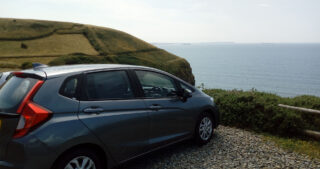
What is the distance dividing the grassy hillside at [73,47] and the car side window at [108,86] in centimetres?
4660

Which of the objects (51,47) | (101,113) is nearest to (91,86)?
(101,113)

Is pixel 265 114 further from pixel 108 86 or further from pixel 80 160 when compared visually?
pixel 80 160

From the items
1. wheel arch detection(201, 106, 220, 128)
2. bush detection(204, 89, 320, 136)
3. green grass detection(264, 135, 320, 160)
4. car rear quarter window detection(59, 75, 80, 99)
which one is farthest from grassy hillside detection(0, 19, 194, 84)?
car rear quarter window detection(59, 75, 80, 99)

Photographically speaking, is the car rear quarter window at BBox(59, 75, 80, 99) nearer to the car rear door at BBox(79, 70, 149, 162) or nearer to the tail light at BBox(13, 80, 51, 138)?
the car rear door at BBox(79, 70, 149, 162)

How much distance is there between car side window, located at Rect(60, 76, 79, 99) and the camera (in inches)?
147

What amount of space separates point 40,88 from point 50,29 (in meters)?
76.4

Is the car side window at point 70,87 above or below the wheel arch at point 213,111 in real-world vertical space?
above

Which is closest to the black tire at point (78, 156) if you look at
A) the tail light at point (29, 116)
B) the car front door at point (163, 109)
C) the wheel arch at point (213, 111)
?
the tail light at point (29, 116)

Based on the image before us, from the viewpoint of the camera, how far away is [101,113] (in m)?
3.98

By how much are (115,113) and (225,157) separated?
266 cm

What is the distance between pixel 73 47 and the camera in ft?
209

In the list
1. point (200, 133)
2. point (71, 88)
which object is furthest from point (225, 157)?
point (71, 88)

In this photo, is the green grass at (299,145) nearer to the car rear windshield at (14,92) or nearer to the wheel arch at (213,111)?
the wheel arch at (213,111)

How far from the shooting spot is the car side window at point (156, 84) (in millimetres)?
4941
